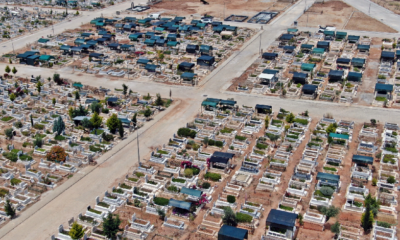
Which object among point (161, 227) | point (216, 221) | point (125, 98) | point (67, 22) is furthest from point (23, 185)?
point (67, 22)

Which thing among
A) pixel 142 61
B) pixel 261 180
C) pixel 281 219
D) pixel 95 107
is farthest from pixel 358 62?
pixel 281 219

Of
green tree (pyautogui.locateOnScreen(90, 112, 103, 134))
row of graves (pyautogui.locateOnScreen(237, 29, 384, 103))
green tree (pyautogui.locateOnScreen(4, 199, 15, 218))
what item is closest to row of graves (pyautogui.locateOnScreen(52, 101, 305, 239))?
green tree (pyautogui.locateOnScreen(4, 199, 15, 218))

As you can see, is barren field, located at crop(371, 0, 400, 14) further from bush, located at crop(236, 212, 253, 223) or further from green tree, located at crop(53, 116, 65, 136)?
bush, located at crop(236, 212, 253, 223)

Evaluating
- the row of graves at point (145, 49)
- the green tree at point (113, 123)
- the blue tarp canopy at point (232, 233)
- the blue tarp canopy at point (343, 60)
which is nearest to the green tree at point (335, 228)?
the blue tarp canopy at point (232, 233)

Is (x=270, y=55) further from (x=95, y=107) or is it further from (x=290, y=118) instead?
(x=95, y=107)

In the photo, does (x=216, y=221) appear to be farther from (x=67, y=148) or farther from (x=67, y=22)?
(x=67, y=22)

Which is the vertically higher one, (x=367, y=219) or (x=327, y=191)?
(x=367, y=219)
